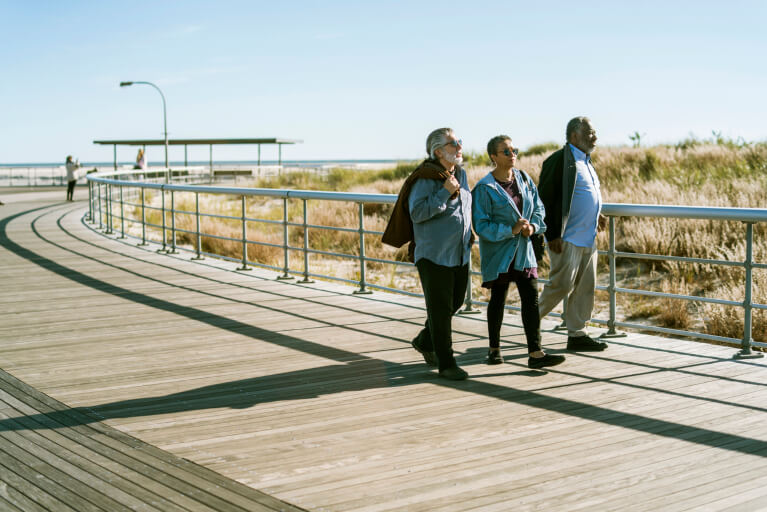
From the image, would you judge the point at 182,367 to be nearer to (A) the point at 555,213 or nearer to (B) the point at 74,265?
(A) the point at 555,213

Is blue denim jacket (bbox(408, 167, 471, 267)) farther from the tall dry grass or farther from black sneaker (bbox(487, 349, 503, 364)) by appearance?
the tall dry grass

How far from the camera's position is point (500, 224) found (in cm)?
614

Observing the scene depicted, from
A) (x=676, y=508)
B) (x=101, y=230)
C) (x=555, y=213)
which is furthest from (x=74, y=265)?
(x=676, y=508)

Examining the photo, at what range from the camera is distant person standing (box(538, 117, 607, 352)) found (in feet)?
21.8

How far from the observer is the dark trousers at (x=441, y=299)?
19.5 ft

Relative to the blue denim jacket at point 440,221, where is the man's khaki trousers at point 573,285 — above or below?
below

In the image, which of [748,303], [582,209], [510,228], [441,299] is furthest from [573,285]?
[441,299]

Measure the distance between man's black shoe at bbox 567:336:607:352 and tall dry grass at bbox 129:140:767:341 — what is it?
3404mm

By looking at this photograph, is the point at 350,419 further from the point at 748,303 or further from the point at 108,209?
the point at 108,209

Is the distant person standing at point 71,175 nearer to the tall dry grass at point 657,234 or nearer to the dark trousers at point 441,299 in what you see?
the tall dry grass at point 657,234

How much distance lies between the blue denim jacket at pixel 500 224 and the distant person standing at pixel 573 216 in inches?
16.5

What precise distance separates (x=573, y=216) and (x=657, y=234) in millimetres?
7678

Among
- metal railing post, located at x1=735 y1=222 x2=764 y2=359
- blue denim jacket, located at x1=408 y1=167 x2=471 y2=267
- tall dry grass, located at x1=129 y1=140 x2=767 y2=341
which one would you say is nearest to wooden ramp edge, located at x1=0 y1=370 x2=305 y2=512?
blue denim jacket, located at x1=408 y1=167 x2=471 y2=267

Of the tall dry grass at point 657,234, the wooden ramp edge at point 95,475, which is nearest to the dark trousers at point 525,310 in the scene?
the wooden ramp edge at point 95,475
